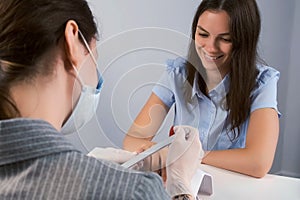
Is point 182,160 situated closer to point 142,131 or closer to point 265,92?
point 142,131

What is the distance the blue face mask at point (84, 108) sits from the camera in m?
0.66

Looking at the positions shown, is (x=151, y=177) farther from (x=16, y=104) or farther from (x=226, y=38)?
(x=226, y=38)

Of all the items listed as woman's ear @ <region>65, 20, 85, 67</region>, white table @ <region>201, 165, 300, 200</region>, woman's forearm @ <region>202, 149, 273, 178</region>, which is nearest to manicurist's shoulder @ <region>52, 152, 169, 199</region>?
woman's ear @ <region>65, 20, 85, 67</region>

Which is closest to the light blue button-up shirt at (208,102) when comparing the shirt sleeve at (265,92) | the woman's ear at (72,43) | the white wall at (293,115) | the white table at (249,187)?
the shirt sleeve at (265,92)

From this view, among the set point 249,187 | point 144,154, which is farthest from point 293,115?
point 144,154

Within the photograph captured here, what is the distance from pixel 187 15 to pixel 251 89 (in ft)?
2.50

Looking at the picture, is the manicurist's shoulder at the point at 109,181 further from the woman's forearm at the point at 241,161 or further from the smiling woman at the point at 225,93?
the woman's forearm at the point at 241,161

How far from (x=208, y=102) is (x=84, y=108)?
43 cm

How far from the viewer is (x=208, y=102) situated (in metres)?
1.05

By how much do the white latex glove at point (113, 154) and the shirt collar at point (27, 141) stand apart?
390 mm

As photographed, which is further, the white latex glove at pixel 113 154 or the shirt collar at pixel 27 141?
the white latex glove at pixel 113 154

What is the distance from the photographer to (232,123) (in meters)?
1.30

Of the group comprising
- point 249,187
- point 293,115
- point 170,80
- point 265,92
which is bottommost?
point 293,115

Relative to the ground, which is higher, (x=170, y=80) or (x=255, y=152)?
(x=170, y=80)
